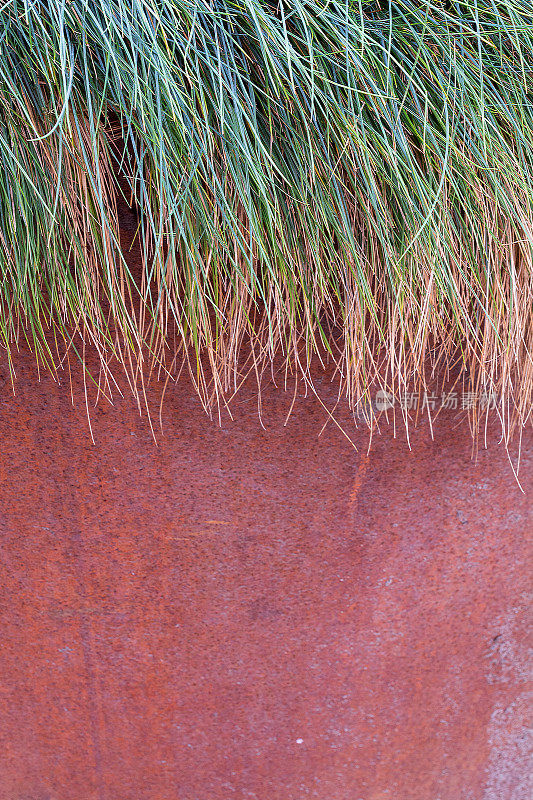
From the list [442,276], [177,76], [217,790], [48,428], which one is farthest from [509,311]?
[217,790]

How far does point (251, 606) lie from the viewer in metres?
0.71

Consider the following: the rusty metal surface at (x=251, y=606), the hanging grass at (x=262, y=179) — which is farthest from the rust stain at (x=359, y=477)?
the hanging grass at (x=262, y=179)

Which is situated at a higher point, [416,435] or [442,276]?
[442,276]

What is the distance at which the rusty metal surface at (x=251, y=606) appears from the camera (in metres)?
0.66

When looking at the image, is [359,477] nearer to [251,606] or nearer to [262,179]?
[251,606]

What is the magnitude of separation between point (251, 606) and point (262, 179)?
20.1 inches

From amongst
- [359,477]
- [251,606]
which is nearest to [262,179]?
[359,477]

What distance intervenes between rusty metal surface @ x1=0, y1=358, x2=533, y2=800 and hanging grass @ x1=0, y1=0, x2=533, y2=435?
0.33 ft

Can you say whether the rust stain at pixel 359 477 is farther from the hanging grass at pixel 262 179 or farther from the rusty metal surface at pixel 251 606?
the hanging grass at pixel 262 179

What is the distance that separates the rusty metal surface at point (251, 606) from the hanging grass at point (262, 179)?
102 millimetres

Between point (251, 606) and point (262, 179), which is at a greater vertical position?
point (262, 179)

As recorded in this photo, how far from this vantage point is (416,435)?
684mm

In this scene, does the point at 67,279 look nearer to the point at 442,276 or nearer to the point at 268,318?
the point at 268,318

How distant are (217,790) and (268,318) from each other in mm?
670
